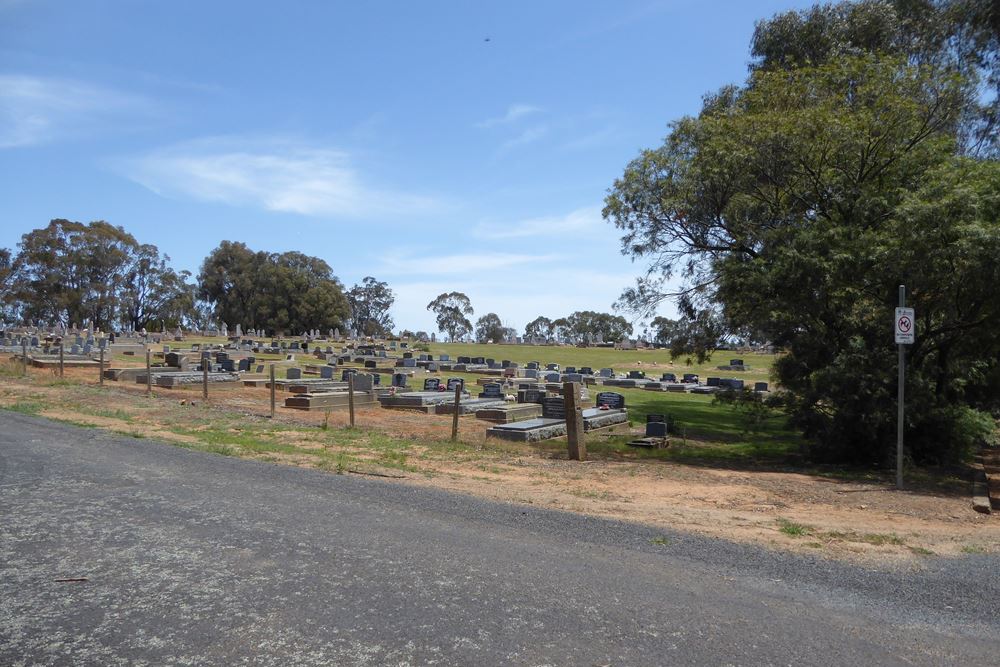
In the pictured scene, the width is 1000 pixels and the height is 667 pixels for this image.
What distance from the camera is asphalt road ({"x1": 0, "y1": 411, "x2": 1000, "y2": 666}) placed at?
4.22 metres

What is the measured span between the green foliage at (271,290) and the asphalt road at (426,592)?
81.4 m

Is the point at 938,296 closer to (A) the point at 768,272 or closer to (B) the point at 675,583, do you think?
(A) the point at 768,272

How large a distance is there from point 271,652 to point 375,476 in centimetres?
638

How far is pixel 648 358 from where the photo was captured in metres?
65.0

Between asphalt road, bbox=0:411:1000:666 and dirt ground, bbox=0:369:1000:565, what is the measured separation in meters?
0.74

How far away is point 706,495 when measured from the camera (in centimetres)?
1030

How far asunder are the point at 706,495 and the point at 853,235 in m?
6.73

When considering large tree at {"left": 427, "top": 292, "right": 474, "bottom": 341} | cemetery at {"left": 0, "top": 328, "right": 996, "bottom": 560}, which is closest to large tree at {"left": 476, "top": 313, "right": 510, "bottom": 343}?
large tree at {"left": 427, "top": 292, "right": 474, "bottom": 341}

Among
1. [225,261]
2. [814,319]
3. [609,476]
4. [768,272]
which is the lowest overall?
[609,476]

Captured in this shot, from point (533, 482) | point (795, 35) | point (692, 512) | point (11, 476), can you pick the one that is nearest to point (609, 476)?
point (533, 482)

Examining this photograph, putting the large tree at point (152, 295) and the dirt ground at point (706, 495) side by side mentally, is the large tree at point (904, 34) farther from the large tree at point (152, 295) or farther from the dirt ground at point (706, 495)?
the large tree at point (152, 295)

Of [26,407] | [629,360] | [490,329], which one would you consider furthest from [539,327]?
[26,407]

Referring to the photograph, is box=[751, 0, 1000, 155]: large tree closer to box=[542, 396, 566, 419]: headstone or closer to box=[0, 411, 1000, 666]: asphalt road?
box=[542, 396, 566, 419]: headstone

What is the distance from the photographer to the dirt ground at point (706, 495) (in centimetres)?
747
